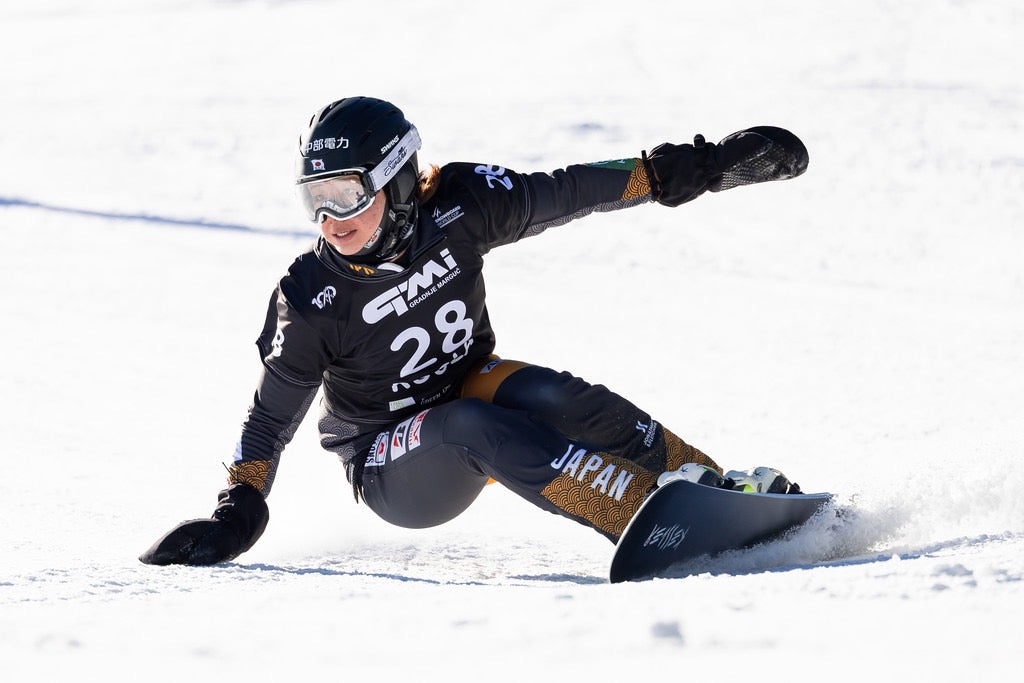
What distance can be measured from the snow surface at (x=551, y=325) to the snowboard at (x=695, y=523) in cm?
8

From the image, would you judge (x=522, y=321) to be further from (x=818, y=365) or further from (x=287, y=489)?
(x=287, y=489)

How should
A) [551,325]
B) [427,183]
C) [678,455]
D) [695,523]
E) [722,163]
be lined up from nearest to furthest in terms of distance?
[695,523], [678,455], [427,183], [722,163], [551,325]

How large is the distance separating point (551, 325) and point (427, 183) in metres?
3.27

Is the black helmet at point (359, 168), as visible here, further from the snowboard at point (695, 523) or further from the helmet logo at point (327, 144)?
the snowboard at point (695, 523)

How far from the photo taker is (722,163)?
3.96 m

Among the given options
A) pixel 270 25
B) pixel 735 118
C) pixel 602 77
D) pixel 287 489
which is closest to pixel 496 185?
pixel 287 489

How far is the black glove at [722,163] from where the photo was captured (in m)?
3.96

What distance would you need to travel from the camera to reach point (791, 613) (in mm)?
2168

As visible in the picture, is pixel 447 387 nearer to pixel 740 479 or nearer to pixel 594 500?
pixel 594 500

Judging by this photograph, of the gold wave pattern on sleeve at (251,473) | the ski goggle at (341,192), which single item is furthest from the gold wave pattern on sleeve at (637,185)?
the gold wave pattern on sleeve at (251,473)

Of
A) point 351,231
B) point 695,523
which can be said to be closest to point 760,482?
point 695,523

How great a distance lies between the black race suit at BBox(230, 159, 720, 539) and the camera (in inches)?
130

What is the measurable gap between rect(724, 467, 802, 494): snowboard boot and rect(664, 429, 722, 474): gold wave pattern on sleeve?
0.38 meters

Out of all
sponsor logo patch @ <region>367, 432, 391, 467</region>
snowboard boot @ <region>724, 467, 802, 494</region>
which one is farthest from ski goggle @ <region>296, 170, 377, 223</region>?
snowboard boot @ <region>724, 467, 802, 494</region>
